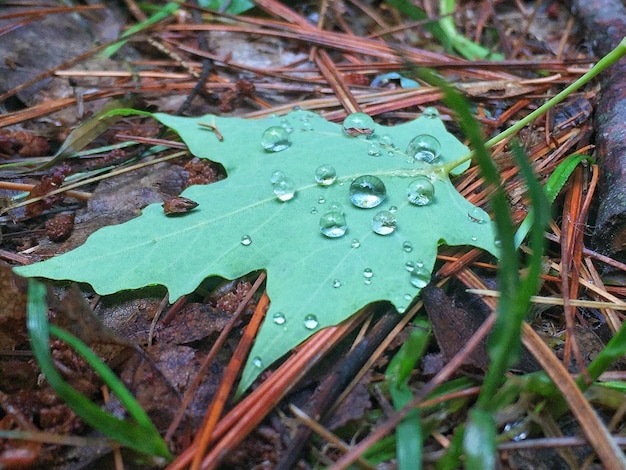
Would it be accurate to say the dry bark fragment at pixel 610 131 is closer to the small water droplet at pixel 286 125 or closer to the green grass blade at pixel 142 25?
the small water droplet at pixel 286 125

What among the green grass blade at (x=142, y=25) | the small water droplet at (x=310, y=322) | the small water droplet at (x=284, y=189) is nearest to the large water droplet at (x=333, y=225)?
the small water droplet at (x=284, y=189)

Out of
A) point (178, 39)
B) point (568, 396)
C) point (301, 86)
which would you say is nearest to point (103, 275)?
point (568, 396)

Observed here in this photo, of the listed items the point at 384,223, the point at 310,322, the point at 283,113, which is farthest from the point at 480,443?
the point at 283,113

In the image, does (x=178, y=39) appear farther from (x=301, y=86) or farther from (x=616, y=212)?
(x=616, y=212)

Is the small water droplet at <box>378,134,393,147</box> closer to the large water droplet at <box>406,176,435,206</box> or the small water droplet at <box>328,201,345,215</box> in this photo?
the large water droplet at <box>406,176,435,206</box>

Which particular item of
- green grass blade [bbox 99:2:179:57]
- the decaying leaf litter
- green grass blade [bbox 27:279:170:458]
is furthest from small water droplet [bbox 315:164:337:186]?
green grass blade [bbox 99:2:179:57]

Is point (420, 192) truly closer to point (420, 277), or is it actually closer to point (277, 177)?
point (420, 277)
